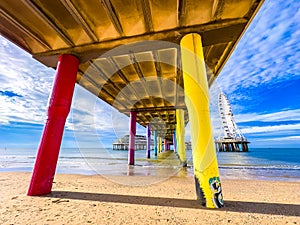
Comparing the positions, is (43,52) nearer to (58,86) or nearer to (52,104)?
(58,86)

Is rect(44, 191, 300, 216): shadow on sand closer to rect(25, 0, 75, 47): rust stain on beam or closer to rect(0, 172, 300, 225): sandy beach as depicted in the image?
rect(0, 172, 300, 225): sandy beach

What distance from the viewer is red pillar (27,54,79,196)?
3.72 m

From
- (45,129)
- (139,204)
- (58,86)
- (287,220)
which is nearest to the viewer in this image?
(287,220)

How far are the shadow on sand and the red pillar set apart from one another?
44 centimetres

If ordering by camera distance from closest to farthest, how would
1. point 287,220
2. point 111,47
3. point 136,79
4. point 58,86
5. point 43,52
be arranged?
point 287,220 → point 58,86 → point 111,47 → point 43,52 → point 136,79

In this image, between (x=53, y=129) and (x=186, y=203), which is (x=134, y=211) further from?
(x=53, y=129)

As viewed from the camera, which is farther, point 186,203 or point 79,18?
point 79,18

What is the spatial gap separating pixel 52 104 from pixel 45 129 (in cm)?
71

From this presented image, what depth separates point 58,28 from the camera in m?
4.03

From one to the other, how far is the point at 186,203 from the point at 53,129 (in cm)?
388

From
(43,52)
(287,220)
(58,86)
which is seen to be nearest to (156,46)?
(58,86)

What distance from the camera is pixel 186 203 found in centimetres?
315

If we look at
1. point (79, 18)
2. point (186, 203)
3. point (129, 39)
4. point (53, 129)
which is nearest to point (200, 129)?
point (186, 203)

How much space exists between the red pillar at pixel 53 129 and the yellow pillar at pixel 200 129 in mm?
3502
